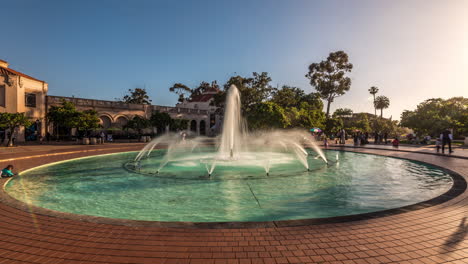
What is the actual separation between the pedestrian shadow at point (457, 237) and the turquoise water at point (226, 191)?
1.99m

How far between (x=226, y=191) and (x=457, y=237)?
20.6 ft

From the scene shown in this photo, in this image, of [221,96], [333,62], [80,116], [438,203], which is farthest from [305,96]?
[438,203]

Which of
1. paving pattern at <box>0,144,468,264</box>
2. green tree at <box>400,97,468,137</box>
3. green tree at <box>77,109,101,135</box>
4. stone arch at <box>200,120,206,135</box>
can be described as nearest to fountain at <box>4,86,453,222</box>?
paving pattern at <box>0,144,468,264</box>

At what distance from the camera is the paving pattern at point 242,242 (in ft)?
12.5

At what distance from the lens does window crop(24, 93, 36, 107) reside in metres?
32.4

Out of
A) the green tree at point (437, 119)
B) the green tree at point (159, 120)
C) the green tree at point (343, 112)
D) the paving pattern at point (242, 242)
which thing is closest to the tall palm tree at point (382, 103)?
the green tree at point (343, 112)

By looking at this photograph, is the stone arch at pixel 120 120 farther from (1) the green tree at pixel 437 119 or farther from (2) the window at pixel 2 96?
(1) the green tree at pixel 437 119

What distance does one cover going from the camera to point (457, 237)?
4504mm

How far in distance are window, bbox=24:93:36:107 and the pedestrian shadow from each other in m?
42.6

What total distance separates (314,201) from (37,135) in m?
39.4

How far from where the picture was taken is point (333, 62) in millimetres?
54562

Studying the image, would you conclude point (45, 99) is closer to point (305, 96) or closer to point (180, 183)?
point (180, 183)

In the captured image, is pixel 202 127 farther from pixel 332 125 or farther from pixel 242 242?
pixel 242 242

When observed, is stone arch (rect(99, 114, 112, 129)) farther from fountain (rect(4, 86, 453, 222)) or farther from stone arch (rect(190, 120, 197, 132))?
fountain (rect(4, 86, 453, 222))
